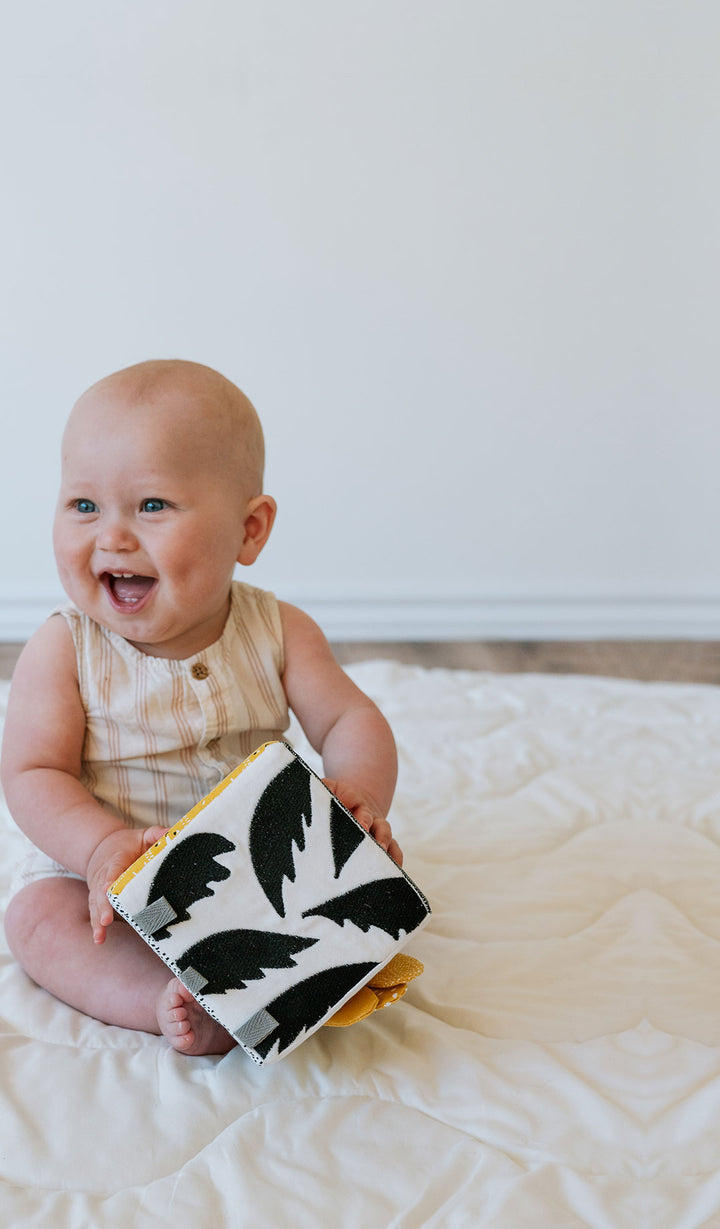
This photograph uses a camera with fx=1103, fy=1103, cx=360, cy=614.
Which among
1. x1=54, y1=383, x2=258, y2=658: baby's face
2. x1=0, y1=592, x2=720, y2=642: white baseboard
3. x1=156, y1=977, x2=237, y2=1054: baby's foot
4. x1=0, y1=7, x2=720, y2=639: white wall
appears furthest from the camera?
x1=0, y1=592, x2=720, y2=642: white baseboard

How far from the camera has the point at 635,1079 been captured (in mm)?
701

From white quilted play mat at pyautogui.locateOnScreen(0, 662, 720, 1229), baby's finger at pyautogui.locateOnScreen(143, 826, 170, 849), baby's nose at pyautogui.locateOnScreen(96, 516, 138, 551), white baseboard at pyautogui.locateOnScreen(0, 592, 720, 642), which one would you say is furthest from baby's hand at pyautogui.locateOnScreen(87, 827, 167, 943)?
white baseboard at pyautogui.locateOnScreen(0, 592, 720, 642)

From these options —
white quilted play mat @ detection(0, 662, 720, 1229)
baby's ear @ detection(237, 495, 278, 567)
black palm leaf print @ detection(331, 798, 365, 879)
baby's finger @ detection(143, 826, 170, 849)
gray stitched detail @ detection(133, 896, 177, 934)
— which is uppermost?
baby's ear @ detection(237, 495, 278, 567)

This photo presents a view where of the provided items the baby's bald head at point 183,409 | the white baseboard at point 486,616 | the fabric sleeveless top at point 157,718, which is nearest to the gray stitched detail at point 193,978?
the fabric sleeveless top at point 157,718

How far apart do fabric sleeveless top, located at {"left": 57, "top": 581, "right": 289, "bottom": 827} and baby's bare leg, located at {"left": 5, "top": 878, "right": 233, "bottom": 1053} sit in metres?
0.09

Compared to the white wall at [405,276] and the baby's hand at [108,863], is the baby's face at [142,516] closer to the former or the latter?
the baby's hand at [108,863]

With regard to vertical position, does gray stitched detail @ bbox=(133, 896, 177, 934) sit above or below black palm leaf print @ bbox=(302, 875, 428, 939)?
above

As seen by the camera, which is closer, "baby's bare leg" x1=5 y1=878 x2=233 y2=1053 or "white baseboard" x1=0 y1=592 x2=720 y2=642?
"baby's bare leg" x1=5 y1=878 x2=233 y2=1053

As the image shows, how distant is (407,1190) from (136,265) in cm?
179

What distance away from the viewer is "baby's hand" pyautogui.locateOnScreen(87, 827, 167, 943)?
691mm

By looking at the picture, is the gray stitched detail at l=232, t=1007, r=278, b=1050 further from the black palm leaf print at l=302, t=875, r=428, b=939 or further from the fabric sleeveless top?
the fabric sleeveless top

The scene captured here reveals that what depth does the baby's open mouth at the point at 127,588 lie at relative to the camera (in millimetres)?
823

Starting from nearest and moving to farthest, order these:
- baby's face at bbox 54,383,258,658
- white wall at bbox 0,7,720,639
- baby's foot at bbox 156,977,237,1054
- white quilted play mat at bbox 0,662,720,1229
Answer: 1. white quilted play mat at bbox 0,662,720,1229
2. baby's foot at bbox 156,977,237,1054
3. baby's face at bbox 54,383,258,658
4. white wall at bbox 0,7,720,639

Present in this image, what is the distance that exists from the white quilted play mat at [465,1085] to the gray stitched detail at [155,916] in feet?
0.37
